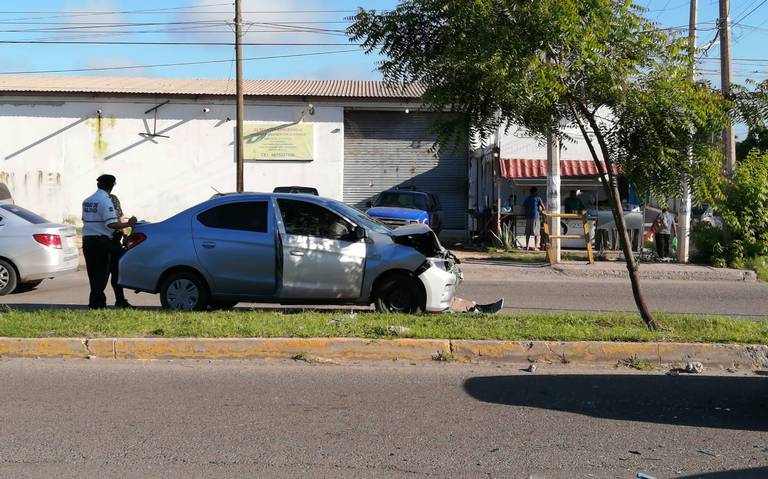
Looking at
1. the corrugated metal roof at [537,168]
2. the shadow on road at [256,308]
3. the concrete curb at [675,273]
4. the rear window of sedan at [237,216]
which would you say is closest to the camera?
the rear window of sedan at [237,216]

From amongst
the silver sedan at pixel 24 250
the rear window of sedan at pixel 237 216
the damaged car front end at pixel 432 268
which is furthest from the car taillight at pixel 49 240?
the damaged car front end at pixel 432 268

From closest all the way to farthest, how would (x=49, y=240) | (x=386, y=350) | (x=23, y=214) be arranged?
1. (x=386, y=350)
2. (x=49, y=240)
3. (x=23, y=214)

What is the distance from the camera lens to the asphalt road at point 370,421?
16.6 feet

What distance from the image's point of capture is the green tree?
24.9 feet

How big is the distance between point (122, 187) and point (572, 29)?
24.3 meters

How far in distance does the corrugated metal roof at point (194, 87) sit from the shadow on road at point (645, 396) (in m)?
19.7

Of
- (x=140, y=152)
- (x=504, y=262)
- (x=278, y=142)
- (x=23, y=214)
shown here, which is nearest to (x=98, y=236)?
(x=23, y=214)

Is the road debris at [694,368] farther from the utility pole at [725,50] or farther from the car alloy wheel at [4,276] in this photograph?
the utility pole at [725,50]

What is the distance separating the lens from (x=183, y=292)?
968 centimetres

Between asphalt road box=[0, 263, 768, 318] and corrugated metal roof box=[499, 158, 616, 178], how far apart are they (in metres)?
6.08

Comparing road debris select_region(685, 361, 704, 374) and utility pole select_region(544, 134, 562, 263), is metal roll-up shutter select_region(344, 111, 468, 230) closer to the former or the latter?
utility pole select_region(544, 134, 562, 263)

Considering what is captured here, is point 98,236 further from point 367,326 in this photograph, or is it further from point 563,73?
point 563,73

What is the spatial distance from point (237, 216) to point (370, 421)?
4450 mm

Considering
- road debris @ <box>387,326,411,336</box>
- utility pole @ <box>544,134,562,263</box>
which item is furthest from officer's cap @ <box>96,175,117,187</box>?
utility pole @ <box>544,134,562,263</box>
